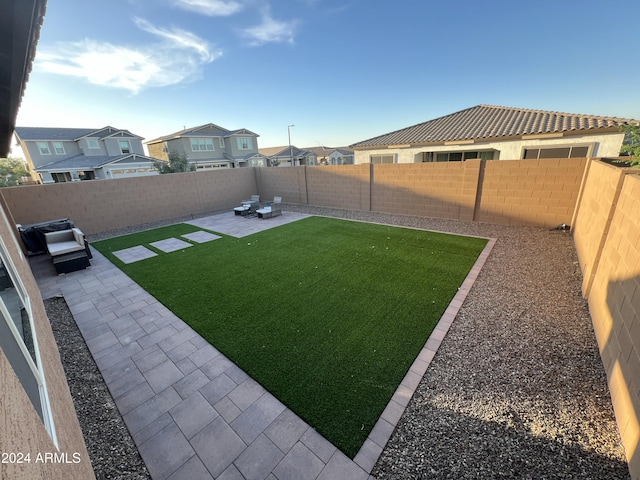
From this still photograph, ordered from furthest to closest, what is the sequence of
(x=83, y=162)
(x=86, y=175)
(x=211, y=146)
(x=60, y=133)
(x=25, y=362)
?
(x=211, y=146) → (x=60, y=133) → (x=86, y=175) → (x=83, y=162) → (x=25, y=362)

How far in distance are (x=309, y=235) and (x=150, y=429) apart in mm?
6373

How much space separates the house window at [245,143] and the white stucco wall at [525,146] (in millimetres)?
20923

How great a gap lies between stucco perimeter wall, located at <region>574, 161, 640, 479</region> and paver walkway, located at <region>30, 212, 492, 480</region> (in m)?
1.66

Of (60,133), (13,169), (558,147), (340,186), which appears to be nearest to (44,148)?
(60,133)

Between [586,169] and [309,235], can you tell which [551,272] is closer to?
[586,169]

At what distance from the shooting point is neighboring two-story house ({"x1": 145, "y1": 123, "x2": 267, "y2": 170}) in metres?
26.7

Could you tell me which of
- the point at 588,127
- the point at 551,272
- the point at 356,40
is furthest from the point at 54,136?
the point at 588,127

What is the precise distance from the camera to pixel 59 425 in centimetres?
144

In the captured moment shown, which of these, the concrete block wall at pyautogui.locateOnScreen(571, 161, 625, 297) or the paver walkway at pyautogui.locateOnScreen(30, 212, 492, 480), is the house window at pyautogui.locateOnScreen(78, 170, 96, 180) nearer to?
the paver walkway at pyautogui.locateOnScreen(30, 212, 492, 480)

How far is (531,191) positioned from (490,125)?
22.9 ft

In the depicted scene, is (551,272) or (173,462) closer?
(173,462)

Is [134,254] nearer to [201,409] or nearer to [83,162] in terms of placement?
[201,409]

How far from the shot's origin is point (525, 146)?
11055 mm

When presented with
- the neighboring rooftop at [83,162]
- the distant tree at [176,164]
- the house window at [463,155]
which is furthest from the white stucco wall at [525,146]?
the neighboring rooftop at [83,162]
